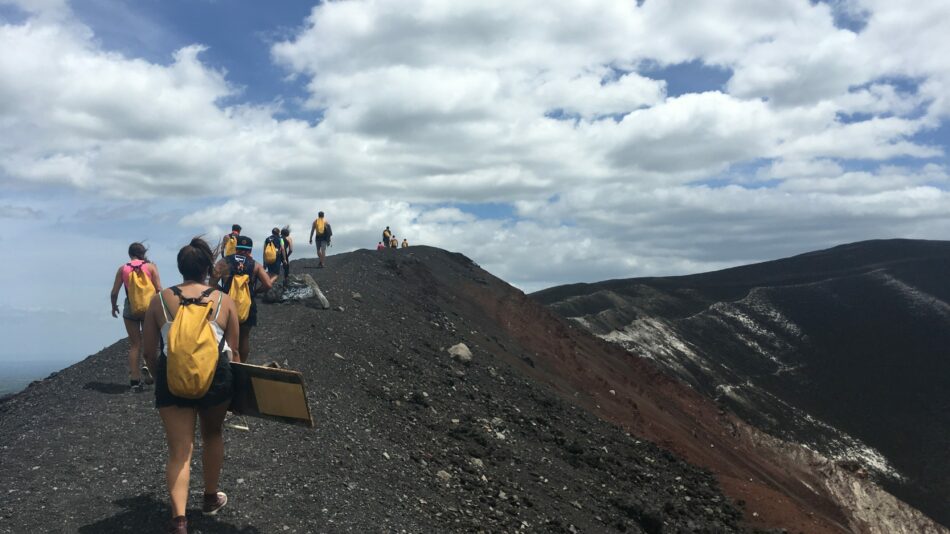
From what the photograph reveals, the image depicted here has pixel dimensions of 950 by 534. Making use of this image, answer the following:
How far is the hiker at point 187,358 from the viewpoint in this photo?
485cm

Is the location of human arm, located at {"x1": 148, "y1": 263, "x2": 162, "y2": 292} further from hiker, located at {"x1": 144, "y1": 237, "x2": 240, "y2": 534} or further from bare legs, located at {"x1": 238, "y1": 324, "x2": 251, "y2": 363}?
hiker, located at {"x1": 144, "y1": 237, "x2": 240, "y2": 534}

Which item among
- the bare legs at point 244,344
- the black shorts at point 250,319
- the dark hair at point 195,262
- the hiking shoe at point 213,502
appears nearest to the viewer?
the dark hair at point 195,262

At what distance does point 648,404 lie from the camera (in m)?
26.2

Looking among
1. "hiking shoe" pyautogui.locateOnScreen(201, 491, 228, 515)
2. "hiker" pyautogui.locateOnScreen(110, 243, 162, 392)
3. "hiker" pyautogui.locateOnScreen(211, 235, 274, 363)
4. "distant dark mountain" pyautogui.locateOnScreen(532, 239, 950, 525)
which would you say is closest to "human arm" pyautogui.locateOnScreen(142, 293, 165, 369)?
"hiking shoe" pyautogui.locateOnScreen(201, 491, 228, 515)

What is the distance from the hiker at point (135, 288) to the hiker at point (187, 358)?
4634 millimetres

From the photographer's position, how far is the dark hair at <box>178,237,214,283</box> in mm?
5188

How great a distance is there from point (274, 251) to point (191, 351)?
38.5 ft

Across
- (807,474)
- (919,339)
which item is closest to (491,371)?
(807,474)

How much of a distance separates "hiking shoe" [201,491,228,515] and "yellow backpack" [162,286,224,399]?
1.12m

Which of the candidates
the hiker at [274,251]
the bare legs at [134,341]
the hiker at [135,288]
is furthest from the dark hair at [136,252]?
the hiker at [274,251]

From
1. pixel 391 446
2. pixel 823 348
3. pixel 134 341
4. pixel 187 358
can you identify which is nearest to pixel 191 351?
pixel 187 358

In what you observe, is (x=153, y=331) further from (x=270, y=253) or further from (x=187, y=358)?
(x=270, y=253)

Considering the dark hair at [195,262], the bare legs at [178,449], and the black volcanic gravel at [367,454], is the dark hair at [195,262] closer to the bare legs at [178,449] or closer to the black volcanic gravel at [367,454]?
the bare legs at [178,449]

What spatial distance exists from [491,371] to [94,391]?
8220mm
